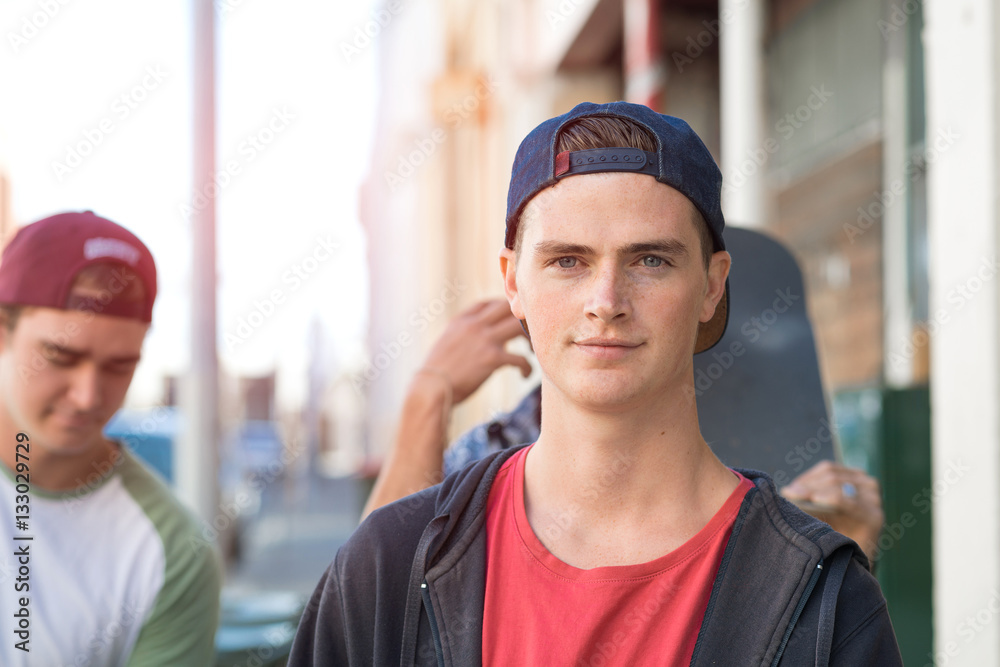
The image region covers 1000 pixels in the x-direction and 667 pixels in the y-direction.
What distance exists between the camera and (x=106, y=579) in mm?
1965

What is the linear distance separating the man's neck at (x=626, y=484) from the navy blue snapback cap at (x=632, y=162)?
311 mm

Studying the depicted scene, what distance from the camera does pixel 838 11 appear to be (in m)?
4.80

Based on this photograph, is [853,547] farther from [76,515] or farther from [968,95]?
[968,95]

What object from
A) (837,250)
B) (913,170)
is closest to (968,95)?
(913,170)

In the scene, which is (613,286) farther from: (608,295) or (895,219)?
(895,219)

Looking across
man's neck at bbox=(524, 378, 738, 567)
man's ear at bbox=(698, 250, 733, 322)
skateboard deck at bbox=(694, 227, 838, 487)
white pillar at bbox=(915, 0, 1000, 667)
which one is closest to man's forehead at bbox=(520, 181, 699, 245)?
man's ear at bbox=(698, 250, 733, 322)

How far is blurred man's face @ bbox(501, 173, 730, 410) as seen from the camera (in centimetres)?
146

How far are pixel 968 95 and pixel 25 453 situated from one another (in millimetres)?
2660

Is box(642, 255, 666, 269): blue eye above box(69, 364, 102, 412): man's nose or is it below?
above

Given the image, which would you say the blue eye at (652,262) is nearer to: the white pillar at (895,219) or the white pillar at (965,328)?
the white pillar at (965,328)

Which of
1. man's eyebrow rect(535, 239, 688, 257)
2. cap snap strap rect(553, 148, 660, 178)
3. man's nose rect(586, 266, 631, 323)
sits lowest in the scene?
man's nose rect(586, 266, 631, 323)

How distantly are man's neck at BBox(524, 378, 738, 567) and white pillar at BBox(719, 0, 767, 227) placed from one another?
276 cm

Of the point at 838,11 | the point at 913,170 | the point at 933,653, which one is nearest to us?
the point at 933,653

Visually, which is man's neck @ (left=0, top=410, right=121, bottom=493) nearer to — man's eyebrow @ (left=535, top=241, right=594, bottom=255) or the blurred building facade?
man's eyebrow @ (left=535, top=241, right=594, bottom=255)
